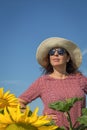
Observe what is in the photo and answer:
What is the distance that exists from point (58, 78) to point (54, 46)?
628 mm

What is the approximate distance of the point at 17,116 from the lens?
4.74 ft

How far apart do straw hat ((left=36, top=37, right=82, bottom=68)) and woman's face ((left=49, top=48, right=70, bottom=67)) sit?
0.10m

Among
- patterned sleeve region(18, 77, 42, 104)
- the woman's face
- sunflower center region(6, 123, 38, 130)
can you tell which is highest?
sunflower center region(6, 123, 38, 130)

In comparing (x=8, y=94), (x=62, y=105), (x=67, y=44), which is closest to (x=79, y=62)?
(x=67, y=44)

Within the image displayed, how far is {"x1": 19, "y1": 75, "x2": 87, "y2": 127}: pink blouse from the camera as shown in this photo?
5613 millimetres

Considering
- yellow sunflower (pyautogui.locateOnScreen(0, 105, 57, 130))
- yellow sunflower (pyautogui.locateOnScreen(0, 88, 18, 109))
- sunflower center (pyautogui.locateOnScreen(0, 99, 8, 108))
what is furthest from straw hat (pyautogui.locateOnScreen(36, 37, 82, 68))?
yellow sunflower (pyautogui.locateOnScreen(0, 105, 57, 130))

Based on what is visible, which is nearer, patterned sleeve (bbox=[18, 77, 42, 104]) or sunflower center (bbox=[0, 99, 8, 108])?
sunflower center (bbox=[0, 99, 8, 108])

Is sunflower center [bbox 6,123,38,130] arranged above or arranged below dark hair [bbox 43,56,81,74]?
above

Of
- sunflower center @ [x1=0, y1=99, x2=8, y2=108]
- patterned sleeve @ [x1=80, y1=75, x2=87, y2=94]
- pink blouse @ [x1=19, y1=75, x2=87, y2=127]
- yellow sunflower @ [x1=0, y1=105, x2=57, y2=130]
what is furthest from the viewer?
patterned sleeve @ [x1=80, y1=75, x2=87, y2=94]

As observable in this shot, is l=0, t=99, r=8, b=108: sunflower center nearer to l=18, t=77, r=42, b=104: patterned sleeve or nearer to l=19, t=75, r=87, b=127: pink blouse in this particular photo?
l=19, t=75, r=87, b=127: pink blouse

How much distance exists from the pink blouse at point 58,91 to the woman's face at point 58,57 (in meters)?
0.23

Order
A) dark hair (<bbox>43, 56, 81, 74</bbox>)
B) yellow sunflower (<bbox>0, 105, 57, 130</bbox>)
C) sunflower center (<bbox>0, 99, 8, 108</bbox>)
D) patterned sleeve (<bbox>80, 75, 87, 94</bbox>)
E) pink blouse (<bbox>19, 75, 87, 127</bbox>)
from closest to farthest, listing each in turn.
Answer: yellow sunflower (<bbox>0, 105, 57, 130</bbox>) < sunflower center (<bbox>0, 99, 8, 108</bbox>) < pink blouse (<bbox>19, 75, 87, 127</bbox>) < patterned sleeve (<bbox>80, 75, 87, 94</bbox>) < dark hair (<bbox>43, 56, 81, 74</bbox>)

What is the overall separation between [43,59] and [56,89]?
2.63 feet

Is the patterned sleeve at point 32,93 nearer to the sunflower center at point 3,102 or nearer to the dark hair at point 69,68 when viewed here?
the dark hair at point 69,68
